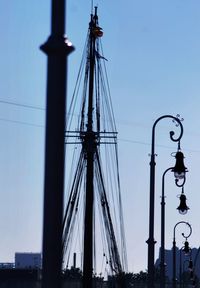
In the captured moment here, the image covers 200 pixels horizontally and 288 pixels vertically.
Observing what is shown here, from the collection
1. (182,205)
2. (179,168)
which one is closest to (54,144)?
(179,168)

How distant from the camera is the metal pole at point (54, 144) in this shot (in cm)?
1045

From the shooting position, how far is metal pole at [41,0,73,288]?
1045 centimetres

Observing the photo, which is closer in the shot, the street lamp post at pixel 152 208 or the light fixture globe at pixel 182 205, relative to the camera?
the street lamp post at pixel 152 208

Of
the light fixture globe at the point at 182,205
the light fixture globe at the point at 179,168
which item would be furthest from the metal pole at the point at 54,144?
the light fixture globe at the point at 182,205

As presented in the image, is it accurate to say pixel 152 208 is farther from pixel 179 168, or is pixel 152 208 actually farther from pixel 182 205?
pixel 182 205

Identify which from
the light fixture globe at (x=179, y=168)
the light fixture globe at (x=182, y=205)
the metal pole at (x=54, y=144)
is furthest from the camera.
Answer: the light fixture globe at (x=182, y=205)

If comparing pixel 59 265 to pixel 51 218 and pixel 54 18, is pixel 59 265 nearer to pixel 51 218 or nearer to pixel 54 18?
pixel 51 218

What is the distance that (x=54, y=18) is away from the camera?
408 inches

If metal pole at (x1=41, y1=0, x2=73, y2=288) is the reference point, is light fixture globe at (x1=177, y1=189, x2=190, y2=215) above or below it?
above

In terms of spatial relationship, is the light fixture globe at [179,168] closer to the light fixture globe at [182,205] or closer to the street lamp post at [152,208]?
the street lamp post at [152,208]

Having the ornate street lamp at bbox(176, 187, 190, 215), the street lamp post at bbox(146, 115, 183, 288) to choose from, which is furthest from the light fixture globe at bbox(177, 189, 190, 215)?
the street lamp post at bbox(146, 115, 183, 288)

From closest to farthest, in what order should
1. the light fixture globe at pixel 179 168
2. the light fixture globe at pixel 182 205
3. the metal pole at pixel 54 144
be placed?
the metal pole at pixel 54 144 → the light fixture globe at pixel 179 168 → the light fixture globe at pixel 182 205

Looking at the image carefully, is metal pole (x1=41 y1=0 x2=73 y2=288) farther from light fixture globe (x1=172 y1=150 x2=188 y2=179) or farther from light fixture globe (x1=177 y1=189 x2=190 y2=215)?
light fixture globe (x1=177 y1=189 x2=190 y2=215)

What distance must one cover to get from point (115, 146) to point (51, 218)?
27.9 m
